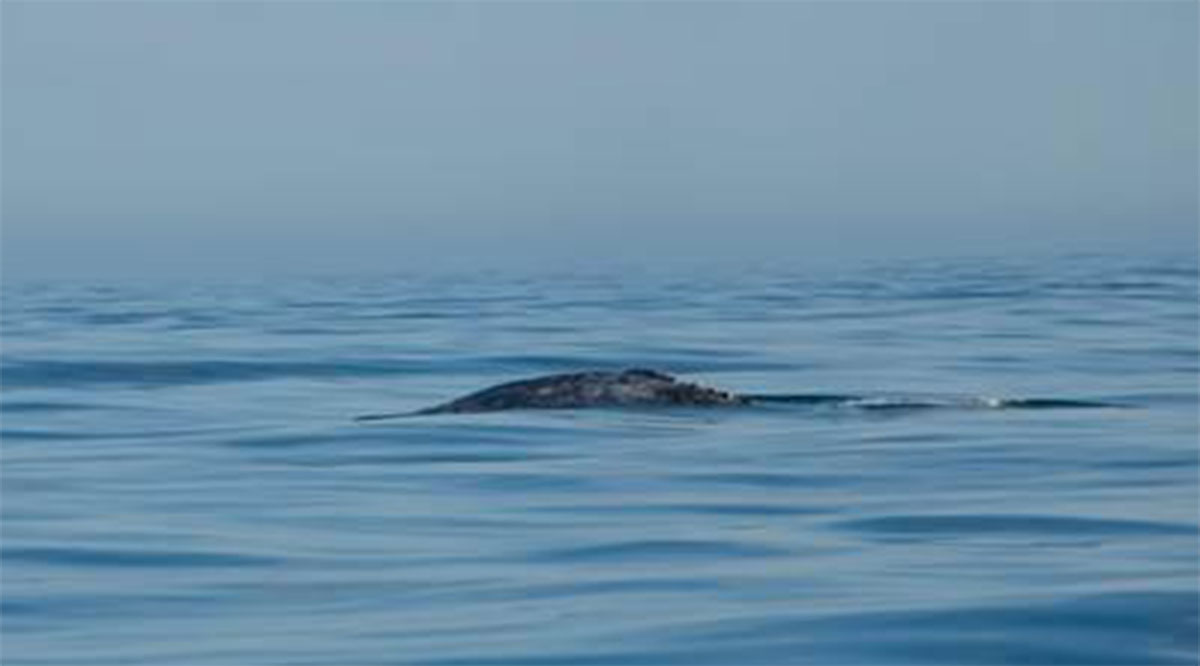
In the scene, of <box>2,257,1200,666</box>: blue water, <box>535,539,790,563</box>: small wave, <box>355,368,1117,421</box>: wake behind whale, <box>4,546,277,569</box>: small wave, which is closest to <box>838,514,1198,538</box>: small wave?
<box>2,257,1200,666</box>: blue water

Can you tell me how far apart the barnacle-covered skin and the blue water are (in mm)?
471

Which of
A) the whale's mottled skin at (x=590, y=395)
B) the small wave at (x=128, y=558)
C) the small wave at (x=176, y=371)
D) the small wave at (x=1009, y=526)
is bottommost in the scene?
the small wave at (x=128, y=558)

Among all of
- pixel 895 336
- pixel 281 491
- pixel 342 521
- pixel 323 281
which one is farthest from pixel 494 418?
pixel 323 281

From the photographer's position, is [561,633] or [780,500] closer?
[561,633]

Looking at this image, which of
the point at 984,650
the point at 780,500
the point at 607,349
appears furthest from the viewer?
the point at 607,349

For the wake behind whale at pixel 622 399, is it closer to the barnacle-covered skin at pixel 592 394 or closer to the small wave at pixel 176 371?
the barnacle-covered skin at pixel 592 394

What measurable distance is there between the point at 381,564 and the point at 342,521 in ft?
7.18

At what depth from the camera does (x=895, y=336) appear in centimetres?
3750

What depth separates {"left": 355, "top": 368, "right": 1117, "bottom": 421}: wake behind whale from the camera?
24891mm

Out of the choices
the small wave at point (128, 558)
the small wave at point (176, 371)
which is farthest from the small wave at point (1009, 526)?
the small wave at point (176, 371)

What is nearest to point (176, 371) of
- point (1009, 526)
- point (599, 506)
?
point (599, 506)

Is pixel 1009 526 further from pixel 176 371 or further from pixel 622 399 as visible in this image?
pixel 176 371

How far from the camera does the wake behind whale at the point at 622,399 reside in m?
24.9

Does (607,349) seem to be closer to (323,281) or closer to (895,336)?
(895,336)
